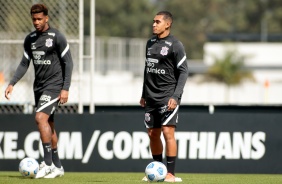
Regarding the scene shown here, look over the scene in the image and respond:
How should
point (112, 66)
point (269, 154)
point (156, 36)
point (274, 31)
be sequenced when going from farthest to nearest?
point (274, 31), point (112, 66), point (269, 154), point (156, 36)

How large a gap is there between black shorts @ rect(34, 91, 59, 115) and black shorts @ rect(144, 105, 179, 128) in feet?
4.85

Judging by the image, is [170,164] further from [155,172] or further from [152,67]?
[152,67]

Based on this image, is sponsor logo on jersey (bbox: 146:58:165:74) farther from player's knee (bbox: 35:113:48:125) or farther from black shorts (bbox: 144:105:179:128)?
player's knee (bbox: 35:113:48:125)

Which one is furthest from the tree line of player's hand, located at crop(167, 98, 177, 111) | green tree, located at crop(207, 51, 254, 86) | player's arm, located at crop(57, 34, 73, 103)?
player's hand, located at crop(167, 98, 177, 111)

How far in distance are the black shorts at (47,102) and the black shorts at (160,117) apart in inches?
58.2

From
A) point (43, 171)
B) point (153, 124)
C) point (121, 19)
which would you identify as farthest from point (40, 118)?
point (121, 19)

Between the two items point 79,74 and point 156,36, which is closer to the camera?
point 156,36

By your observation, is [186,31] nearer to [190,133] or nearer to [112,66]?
[112,66]

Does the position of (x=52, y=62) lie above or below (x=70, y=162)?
above

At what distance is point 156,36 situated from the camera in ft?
41.7

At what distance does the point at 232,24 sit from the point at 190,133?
3949 inches

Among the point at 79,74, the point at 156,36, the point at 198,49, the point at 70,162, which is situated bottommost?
the point at 198,49

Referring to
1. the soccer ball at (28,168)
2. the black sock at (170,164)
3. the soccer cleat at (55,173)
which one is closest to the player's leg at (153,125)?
the black sock at (170,164)

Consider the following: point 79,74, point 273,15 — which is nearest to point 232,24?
point 273,15
